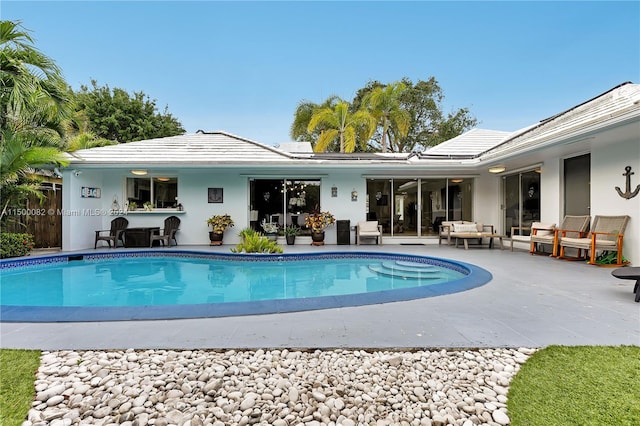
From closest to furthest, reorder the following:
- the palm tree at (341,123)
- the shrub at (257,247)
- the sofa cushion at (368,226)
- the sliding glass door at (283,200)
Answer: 1. the shrub at (257,247)
2. the sofa cushion at (368,226)
3. the sliding glass door at (283,200)
4. the palm tree at (341,123)

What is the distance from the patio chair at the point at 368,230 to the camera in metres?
10.4

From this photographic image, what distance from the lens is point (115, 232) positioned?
9.98 m

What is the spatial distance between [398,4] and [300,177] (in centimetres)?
693

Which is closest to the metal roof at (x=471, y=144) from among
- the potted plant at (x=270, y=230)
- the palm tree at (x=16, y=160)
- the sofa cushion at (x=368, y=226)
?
the sofa cushion at (x=368, y=226)

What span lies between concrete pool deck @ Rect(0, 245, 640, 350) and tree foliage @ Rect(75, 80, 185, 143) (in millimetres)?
21537

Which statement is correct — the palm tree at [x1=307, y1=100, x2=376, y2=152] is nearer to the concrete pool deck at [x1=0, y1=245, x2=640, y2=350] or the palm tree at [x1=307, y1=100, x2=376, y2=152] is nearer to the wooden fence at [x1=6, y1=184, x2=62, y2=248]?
the wooden fence at [x1=6, y1=184, x2=62, y2=248]

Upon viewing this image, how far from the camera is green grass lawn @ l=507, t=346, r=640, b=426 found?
1.69 metres

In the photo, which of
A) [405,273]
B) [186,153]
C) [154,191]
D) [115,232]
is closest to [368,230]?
[405,273]

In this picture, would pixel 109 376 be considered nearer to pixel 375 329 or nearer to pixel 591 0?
pixel 375 329

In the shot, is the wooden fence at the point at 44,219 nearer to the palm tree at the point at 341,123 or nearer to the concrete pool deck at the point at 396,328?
the concrete pool deck at the point at 396,328

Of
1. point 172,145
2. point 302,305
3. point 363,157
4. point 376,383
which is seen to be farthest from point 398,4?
point 376,383

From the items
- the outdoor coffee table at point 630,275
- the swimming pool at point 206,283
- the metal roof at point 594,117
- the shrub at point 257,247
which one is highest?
the metal roof at point 594,117

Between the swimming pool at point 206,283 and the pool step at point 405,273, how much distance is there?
2cm

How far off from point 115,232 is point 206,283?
18.9ft
